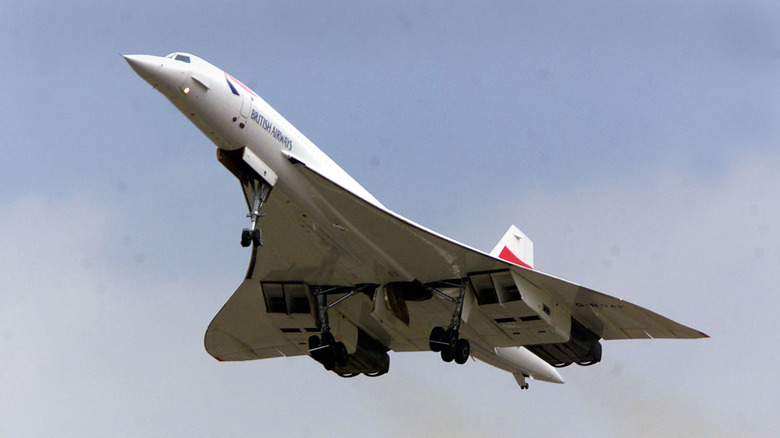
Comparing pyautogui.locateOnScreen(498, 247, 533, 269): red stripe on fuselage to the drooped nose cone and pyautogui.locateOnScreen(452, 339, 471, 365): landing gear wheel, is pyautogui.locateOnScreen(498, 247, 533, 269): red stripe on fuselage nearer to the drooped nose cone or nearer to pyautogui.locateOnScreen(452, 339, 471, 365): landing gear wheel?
pyautogui.locateOnScreen(452, 339, 471, 365): landing gear wheel

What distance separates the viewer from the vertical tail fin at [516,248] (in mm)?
25281

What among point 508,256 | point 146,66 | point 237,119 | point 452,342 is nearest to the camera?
point 146,66

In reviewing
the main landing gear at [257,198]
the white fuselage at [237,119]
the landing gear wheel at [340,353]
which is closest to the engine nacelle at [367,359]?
the landing gear wheel at [340,353]

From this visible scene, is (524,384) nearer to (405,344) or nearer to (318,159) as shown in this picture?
(405,344)

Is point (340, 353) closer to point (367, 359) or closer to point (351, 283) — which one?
point (367, 359)

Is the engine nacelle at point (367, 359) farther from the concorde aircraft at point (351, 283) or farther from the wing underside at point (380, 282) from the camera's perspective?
the wing underside at point (380, 282)

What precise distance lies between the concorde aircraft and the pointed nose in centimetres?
2

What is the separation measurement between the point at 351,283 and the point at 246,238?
466 cm

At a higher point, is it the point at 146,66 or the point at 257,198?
the point at 146,66

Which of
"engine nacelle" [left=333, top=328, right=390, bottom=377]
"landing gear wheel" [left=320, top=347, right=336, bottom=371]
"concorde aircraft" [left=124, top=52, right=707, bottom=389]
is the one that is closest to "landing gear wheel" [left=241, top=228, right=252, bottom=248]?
"concorde aircraft" [left=124, top=52, right=707, bottom=389]

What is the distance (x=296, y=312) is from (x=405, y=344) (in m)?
2.93

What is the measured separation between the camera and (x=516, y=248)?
25.7m

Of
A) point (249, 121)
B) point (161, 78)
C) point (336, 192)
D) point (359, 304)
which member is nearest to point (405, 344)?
Result: point (359, 304)

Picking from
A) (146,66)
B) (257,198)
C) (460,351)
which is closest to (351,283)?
(460,351)
